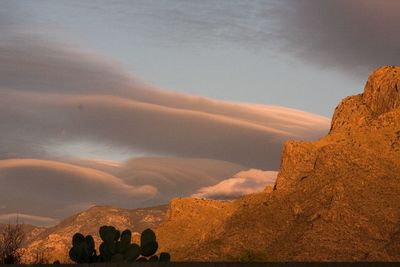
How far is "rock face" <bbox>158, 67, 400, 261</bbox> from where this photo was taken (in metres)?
142

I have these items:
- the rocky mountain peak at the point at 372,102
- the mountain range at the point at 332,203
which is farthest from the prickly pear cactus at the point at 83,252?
the rocky mountain peak at the point at 372,102

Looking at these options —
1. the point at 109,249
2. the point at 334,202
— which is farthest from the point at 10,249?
the point at 334,202

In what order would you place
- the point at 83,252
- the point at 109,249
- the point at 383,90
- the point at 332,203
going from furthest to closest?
the point at 383,90 → the point at 332,203 → the point at 109,249 → the point at 83,252

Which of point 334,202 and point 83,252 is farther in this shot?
point 334,202

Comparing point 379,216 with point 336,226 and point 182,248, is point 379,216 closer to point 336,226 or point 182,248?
point 336,226

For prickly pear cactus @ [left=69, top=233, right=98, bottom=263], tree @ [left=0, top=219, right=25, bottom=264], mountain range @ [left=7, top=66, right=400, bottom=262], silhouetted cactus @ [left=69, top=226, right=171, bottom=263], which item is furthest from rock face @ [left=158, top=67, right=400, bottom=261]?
prickly pear cactus @ [left=69, top=233, right=98, bottom=263]

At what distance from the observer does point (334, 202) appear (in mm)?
147000

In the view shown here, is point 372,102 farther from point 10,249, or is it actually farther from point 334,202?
point 10,249

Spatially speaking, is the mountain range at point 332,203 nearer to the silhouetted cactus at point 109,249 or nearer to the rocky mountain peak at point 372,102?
the rocky mountain peak at point 372,102

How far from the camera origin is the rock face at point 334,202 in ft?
466

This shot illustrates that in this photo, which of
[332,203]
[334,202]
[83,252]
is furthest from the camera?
[332,203]

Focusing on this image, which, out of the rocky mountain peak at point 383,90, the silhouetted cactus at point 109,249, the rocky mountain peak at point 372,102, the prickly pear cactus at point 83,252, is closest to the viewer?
the prickly pear cactus at point 83,252

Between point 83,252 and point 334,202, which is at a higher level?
point 334,202

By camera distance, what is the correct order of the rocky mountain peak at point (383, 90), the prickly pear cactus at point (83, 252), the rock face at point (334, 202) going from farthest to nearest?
the rocky mountain peak at point (383, 90)
the rock face at point (334, 202)
the prickly pear cactus at point (83, 252)
